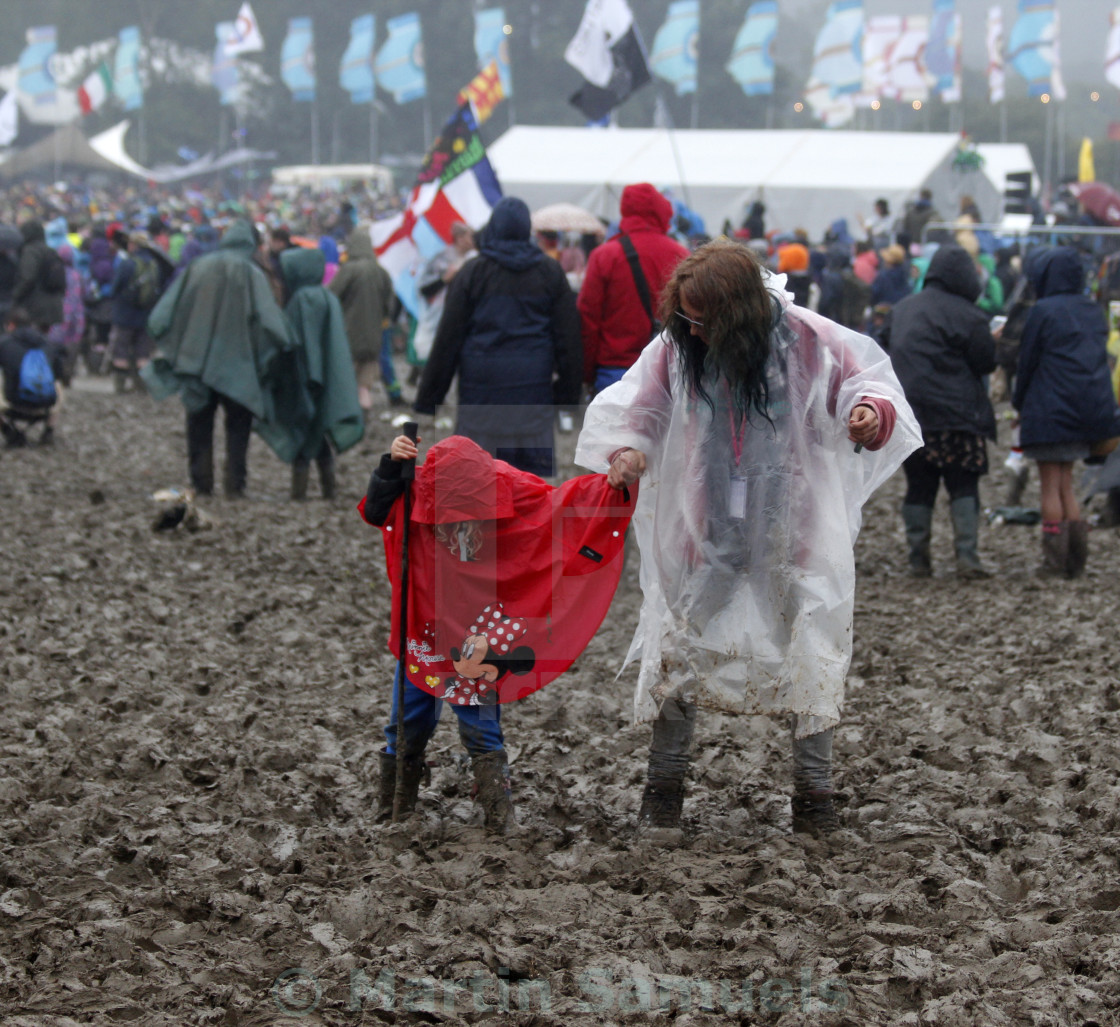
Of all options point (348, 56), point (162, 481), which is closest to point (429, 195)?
point (162, 481)

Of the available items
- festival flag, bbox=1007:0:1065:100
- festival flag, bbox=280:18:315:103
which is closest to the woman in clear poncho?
festival flag, bbox=1007:0:1065:100

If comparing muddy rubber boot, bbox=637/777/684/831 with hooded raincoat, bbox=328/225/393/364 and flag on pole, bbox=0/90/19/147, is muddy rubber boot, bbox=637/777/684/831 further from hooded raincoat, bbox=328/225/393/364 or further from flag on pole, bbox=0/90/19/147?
flag on pole, bbox=0/90/19/147

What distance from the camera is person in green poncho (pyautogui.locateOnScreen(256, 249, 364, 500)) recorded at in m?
10.1

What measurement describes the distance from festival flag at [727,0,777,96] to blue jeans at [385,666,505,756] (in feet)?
178

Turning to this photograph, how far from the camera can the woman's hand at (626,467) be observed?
414 centimetres

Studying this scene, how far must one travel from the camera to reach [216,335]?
980 cm

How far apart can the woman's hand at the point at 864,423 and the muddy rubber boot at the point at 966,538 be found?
449cm

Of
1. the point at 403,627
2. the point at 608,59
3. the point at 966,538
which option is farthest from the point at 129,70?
the point at 403,627

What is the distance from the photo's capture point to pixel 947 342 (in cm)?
791

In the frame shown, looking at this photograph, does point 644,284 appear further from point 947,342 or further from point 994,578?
point 994,578

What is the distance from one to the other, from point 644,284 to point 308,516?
360cm

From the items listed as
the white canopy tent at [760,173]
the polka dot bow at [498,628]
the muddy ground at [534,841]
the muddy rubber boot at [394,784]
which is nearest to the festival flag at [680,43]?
the white canopy tent at [760,173]

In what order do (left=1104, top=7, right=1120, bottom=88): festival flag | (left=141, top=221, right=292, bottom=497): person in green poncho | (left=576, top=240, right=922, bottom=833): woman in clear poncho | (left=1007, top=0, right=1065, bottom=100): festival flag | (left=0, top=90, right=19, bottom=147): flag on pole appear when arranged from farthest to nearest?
1. (left=0, top=90, right=19, bottom=147): flag on pole
2. (left=1007, top=0, right=1065, bottom=100): festival flag
3. (left=1104, top=7, right=1120, bottom=88): festival flag
4. (left=141, top=221, right=292, bottom=497): person in green poncho
5. (left=576, top=240, right=922, bottom=833): woman in clear poncho

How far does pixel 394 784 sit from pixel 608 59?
12.0 metres
